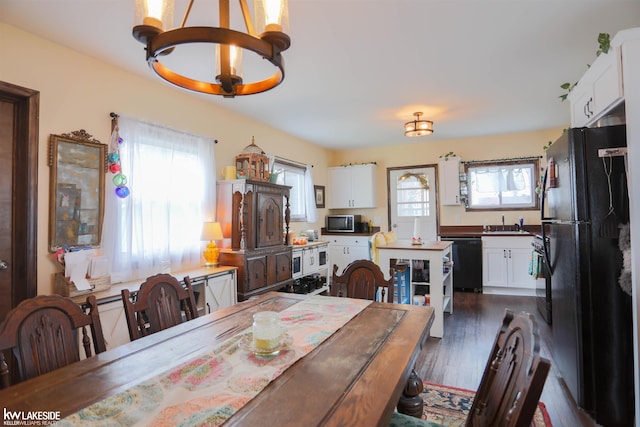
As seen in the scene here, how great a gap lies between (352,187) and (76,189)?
Result: 15.3 ft

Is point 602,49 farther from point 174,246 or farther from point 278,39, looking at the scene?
point 174,246

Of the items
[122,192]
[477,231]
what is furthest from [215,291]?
[477,231]

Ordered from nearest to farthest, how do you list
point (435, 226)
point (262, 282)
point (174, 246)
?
1. point (174, 246)
2. point (262, 282)
3. point (435, 226)

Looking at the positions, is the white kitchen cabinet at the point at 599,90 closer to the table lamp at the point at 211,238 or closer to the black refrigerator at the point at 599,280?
the black refrigerator at the point at 599,280

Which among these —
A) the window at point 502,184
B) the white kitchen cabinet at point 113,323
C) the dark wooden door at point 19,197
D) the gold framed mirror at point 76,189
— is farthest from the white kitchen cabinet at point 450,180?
the dark wooden door at point 19,197

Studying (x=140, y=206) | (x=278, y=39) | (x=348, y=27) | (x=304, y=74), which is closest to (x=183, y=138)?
(x=140, y=206)

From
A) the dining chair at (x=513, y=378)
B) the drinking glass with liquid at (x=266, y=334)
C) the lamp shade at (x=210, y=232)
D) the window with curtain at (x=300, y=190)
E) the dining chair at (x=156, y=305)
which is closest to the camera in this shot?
the dining chair at (x=513, y=378)

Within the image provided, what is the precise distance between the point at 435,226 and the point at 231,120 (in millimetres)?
3948

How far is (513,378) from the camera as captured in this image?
2.86 feet

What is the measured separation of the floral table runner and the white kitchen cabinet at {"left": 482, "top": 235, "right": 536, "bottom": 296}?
4577 mm

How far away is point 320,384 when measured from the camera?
109 cm

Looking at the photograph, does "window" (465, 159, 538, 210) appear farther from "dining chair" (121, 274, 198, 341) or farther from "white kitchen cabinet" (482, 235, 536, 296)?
"dining chair" (121, 274, 198, 341)

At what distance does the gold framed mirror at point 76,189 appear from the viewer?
2.47 m

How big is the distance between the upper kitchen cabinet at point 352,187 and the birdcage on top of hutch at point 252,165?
8.57 ft
